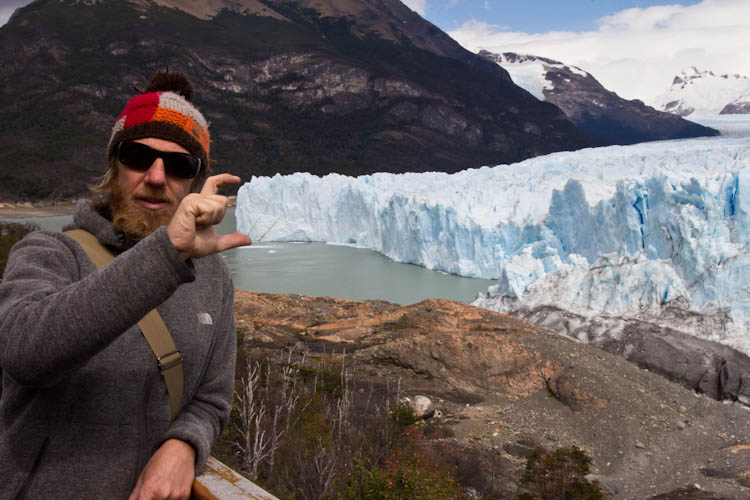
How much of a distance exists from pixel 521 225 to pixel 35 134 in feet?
138

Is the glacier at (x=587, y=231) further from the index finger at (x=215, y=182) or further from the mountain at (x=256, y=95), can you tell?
the mountain at (x=256, y=95)

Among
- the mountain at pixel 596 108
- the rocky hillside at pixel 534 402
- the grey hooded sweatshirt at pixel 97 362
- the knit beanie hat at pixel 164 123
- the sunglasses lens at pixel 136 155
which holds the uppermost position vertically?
the mountain at pixel 596 108

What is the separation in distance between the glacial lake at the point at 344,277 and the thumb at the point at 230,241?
14.9m

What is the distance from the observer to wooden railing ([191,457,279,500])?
82 cm

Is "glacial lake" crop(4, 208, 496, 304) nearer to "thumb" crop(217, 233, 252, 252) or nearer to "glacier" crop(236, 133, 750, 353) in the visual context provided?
"glacier" crop(236, 133, 750, 353)

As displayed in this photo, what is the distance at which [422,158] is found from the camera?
194 feet

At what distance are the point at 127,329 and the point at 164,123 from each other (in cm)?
41

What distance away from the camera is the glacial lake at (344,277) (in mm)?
16531

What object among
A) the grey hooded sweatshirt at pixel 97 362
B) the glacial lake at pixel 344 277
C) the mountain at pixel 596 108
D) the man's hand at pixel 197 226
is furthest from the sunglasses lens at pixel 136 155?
the mountain at pixel 596 108

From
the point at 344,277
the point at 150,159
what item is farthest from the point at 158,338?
the point at 344,277

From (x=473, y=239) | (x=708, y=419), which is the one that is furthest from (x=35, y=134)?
(x=708, y=419)

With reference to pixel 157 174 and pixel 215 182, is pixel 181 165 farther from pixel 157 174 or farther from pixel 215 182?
pixel 215 182

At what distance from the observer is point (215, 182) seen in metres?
0.82

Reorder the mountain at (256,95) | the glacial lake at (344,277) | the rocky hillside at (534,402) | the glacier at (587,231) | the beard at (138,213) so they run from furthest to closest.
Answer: the mountain at (256,95)
the glacial lake at (344,277)
the glacier at (587,231)
the rocky hillside at (534,402)
the beard at (138,213)
